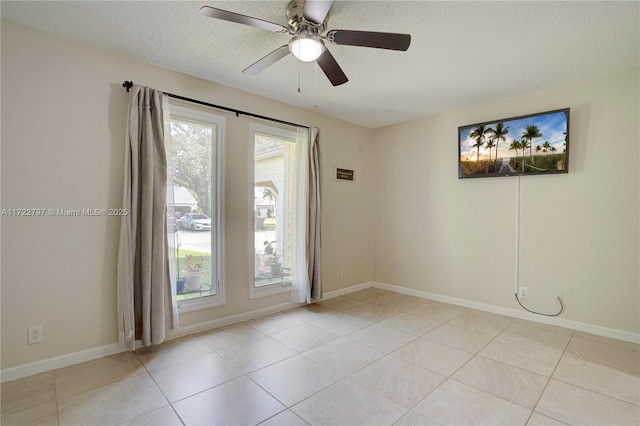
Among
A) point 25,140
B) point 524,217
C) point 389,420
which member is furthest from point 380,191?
point 25,140

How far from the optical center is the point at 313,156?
155 inches

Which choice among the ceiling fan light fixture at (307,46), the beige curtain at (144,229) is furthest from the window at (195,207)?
the ceiling fan light fixture at (307,46)

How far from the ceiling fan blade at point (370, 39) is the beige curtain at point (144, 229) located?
1.76 m

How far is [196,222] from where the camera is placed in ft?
10.3

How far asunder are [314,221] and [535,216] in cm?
253

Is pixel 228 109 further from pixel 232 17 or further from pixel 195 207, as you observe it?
pixel 232 17

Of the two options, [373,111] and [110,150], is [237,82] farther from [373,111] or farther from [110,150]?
[373,111]

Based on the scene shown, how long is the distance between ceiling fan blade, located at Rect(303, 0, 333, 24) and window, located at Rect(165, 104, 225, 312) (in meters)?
1.74

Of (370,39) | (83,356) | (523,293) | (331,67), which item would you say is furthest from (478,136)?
(83,356)

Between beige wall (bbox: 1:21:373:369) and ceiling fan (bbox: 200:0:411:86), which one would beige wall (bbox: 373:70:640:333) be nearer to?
ceiling fan (bbox: 200:0:411:86)

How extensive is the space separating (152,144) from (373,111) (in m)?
2.74

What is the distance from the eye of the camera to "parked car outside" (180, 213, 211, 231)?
305 cm

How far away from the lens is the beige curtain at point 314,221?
390 centimetres

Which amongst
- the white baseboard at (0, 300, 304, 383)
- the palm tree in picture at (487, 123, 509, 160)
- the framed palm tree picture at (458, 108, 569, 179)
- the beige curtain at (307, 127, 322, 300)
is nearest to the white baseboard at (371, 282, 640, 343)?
the beige curtain at (307, 127, 322, 300)
